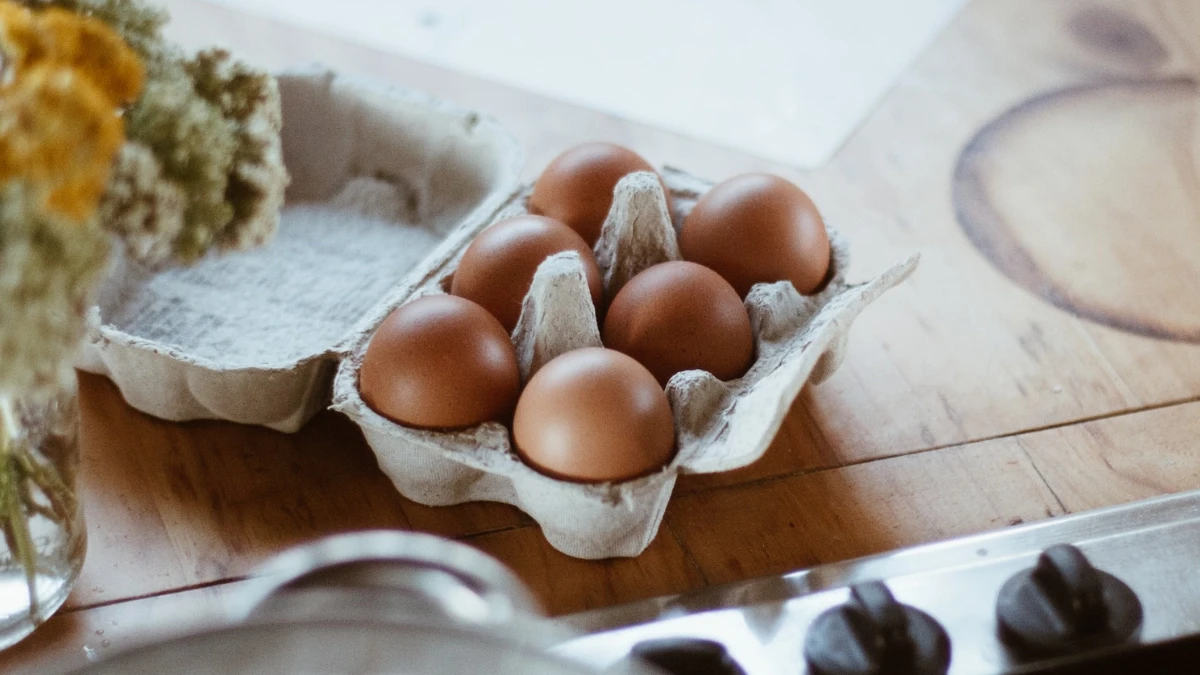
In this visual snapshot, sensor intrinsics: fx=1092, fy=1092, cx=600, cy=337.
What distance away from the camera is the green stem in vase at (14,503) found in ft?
1.56

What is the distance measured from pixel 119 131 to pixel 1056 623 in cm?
43

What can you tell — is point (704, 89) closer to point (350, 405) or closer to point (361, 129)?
point (361, 129)

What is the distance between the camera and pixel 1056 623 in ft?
1.60

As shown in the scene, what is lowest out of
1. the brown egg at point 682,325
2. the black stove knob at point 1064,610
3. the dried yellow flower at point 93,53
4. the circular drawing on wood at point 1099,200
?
the brown egg at point 682,325

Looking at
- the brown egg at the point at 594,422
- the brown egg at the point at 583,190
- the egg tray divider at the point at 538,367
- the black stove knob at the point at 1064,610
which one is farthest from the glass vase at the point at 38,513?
the black stove knob at the point at 1064,610

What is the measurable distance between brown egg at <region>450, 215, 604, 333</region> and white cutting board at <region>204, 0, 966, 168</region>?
0.35 m

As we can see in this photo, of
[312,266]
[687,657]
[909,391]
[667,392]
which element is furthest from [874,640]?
[312,266]

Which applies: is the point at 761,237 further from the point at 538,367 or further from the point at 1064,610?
the point at 1064,610

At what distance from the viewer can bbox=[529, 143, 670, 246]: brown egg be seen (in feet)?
2.45

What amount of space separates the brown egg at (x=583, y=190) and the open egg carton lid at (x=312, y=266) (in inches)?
1.4

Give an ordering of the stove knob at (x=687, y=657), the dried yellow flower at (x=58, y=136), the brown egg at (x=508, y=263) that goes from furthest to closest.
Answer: the brown egg at (x=508, y=263)
the stove knob at (x=687, y=657)
the dried yellow flower at (x=58, y=136)

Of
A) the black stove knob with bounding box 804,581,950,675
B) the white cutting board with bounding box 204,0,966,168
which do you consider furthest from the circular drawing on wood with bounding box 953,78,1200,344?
the black stove knob with bounding box 804,581,950,675

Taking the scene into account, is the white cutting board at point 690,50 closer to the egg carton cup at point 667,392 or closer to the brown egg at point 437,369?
the egg carton cup at point 667,392

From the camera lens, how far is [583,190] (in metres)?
0.75
